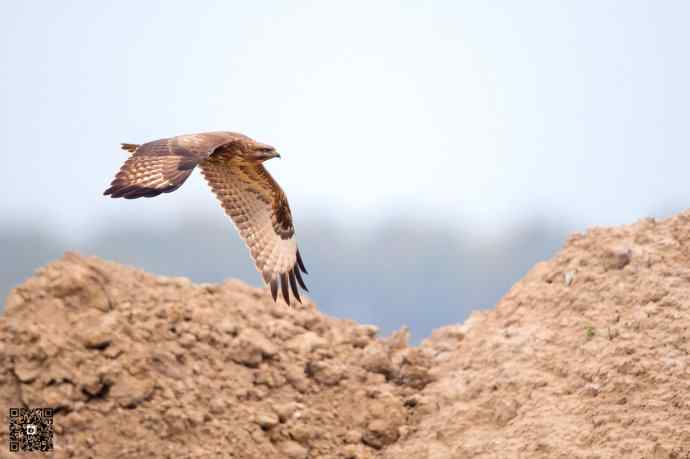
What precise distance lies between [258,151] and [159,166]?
176 centimetres

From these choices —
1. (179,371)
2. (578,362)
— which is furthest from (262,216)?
(578,362)

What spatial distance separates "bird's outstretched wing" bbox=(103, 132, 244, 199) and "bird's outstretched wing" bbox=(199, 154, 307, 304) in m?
1.19

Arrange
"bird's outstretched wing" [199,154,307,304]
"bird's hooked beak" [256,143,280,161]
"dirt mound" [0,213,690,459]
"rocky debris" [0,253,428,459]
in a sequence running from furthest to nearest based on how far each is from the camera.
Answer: "bird's outstretched wing" [199,154,307,304] → "bird's hooked beak" [256,143,280,161] → "rocky debris" [0,253,428,459] → "dirt mound" [0,213,690,459]

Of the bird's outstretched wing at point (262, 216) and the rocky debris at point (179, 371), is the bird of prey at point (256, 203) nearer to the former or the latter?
the bird's outstretched wing at point (262, 216)

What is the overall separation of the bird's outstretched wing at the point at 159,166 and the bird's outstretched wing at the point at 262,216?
3.89 ft

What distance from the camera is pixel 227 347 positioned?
1043 centimetres

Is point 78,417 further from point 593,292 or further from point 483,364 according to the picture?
point 593,292

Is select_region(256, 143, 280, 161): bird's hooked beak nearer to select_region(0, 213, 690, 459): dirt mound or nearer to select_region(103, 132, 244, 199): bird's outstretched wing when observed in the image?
select_region(103, 132, 244, 199): bird's outstretched wing

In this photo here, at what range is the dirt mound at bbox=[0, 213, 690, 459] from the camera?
9.28 m

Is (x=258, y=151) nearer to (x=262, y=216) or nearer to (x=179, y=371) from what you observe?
(x=262, y=216)

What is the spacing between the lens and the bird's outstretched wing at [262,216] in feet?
34.2

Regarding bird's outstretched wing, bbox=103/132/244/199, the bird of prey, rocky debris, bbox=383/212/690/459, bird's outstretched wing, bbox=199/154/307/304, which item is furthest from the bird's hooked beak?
rocky debris, bbox=383/212/690/459

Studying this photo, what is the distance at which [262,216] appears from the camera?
421 inches

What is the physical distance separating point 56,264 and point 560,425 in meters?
5.10
